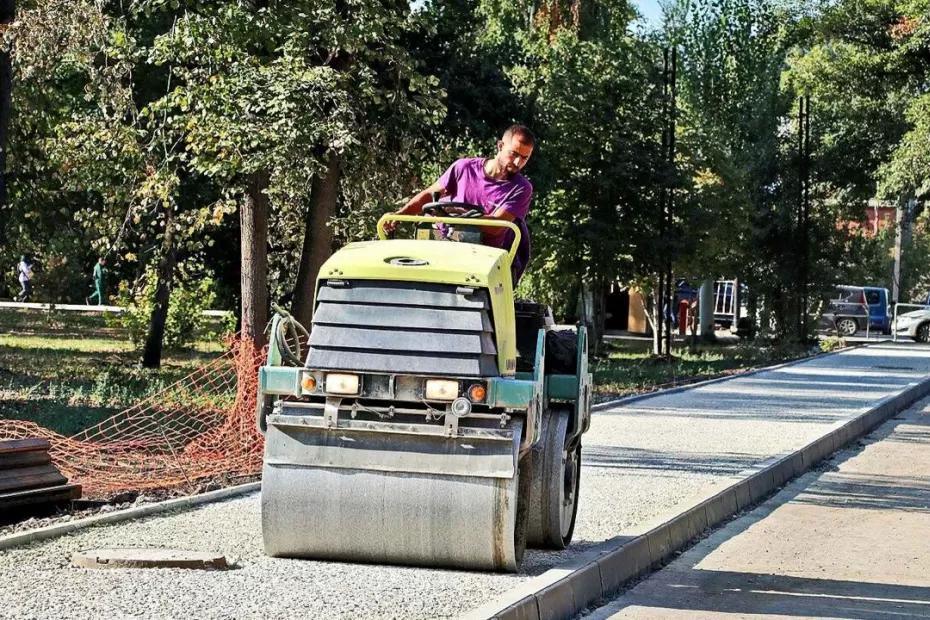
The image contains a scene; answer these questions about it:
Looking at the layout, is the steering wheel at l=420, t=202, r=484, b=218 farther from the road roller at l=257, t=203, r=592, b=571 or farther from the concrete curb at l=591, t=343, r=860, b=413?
the concrete curb at l=591, t=343, r=860, b=413

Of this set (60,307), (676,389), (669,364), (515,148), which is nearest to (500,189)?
(515,148)

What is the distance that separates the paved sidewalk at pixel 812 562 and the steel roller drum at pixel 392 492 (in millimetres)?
815

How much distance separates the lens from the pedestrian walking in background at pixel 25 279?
167ft

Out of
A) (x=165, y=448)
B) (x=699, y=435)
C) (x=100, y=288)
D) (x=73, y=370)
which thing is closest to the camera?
(x=165, y=448)

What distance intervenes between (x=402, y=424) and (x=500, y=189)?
188 centimetres

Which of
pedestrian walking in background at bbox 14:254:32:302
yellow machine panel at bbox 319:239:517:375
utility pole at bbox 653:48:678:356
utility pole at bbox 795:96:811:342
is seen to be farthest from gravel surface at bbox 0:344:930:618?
pedestrian walking in background at bbox 14:254:32:302

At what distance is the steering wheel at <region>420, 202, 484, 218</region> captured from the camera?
9242 mm

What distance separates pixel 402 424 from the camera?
8.23 meters

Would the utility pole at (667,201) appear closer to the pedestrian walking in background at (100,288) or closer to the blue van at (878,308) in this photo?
the pedestrian walking in background at (100,288)

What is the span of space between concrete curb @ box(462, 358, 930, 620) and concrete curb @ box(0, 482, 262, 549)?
2911mm

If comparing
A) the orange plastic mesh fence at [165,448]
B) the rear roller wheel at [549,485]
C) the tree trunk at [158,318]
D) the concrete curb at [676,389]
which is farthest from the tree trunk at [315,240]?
the rear roller wheel at [549,485]

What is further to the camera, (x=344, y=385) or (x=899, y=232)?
(x=899, y=232)

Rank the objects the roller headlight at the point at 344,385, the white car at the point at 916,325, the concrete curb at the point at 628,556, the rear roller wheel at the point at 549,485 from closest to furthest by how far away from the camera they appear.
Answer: the concrete curb at the point at 628,556
the roller headlight at the point at 344,385
the rear roller wheel at the point at 549,485
the white car at the point at 916,325

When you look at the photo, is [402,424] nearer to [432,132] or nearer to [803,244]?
[432,132]
